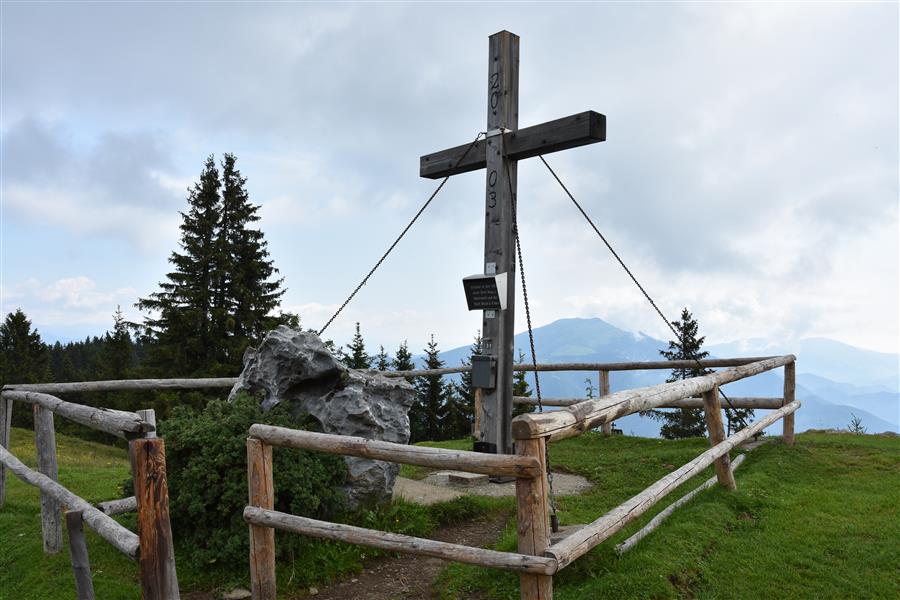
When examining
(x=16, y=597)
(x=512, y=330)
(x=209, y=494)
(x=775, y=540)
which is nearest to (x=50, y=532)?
(x=16, y=597)

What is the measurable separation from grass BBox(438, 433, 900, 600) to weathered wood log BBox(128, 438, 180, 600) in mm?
1967

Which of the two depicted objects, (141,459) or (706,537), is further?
(706,537)

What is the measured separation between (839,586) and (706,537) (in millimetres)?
925

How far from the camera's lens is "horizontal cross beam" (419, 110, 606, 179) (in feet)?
20.8

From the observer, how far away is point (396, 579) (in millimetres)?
5074

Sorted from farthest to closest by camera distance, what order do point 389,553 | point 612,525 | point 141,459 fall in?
point 389,553 < point 612,525 < point 141,459

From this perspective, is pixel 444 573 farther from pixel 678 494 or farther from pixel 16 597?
pixel 16 597

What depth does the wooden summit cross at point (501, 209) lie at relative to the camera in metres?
6.97

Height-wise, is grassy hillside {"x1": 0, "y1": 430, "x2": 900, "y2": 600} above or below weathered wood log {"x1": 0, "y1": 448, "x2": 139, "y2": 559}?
below

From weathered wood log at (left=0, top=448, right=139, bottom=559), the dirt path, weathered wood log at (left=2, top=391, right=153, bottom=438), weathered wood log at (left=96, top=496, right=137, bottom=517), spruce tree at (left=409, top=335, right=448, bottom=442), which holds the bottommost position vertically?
spruce tree at (left=409, top=335, right=448, bottom=442)

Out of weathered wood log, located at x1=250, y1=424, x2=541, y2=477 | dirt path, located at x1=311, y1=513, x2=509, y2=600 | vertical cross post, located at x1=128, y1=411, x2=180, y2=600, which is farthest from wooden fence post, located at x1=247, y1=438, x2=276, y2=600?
vertical cross post, located at x1=128, y1=411, x2=180, y2=600

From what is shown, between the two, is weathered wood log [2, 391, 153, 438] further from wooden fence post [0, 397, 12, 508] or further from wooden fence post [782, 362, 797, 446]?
wooden fence post [782, 362, 797, 446]

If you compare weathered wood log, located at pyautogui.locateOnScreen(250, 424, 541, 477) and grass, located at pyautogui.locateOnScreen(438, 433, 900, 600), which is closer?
weathered wood log, located at pyautogui.locateOnScreen(250, 424, 541, 477)

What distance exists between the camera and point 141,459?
3705 mm
